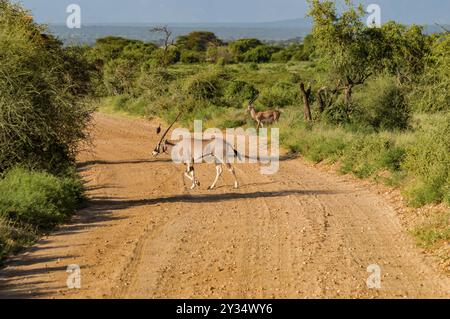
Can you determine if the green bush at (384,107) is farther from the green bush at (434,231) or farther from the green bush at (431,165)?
the green bush at (434,231)

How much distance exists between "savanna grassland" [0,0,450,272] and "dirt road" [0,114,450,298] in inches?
28.3

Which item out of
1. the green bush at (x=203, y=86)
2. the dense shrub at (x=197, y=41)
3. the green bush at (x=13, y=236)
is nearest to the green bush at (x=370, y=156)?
the green bush at (x=13, y=236)

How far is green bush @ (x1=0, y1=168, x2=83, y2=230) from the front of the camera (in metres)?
12.3

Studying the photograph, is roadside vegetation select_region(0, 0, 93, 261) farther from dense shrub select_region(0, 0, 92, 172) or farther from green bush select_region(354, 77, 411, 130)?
green bush select_region(354, 77, 411, 130)

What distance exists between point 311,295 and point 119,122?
1054 inches

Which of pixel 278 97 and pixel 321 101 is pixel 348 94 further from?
pixel 278 97

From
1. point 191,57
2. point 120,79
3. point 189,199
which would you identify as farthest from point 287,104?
point 191,57

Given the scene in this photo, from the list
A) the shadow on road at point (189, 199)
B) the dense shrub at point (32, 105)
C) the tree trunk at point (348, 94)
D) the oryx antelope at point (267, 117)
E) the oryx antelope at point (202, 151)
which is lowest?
the shadow on road at point (189, 199)

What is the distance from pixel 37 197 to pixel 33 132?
1781mm

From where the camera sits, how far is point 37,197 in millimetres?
13031

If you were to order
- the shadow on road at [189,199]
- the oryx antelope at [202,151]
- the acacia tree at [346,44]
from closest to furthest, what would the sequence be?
the shadow on road at [189,199] < the oryx antelope at [202,151] < the acacia tree at [346,44]

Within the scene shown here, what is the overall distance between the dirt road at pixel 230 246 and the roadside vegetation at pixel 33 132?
0.60m

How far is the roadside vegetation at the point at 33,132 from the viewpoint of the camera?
12.7m

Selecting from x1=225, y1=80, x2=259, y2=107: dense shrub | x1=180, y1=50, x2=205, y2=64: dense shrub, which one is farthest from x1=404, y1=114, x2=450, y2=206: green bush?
x1=180, y1=50, x2=205, y2=64: dense shrub
